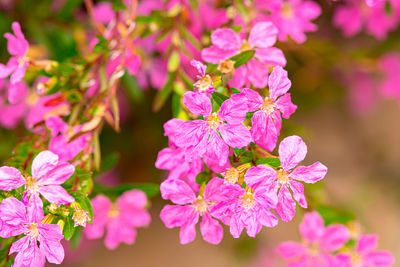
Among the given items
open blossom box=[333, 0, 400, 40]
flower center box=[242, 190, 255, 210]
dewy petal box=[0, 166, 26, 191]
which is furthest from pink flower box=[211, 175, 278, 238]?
open blossom box=[333, 0, 400, 40]

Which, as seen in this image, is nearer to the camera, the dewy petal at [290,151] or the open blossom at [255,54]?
the dewy petal at [290,151]

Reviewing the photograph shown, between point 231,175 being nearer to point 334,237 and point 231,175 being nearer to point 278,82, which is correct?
point 278,82

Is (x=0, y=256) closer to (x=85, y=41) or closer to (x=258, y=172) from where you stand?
(x=258, y=172)

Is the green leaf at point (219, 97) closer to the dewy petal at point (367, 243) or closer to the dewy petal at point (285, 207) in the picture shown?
the dewy petal at point (285, 207)

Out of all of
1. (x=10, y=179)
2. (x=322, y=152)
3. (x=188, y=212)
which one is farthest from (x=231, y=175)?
(x=322, y=152)

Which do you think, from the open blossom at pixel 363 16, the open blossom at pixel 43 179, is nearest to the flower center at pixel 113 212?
the open blossom at pixel 43 179

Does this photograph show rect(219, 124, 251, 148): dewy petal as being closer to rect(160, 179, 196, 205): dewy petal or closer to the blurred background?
rect(160, 179, 196, 205): dewy petal

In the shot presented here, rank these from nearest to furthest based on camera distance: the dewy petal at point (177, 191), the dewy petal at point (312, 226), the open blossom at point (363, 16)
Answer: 1. the dewy petal at point (177, 191)
2. the dewy petal at point (312, 226)
3. the open blossom at point (363, 16)

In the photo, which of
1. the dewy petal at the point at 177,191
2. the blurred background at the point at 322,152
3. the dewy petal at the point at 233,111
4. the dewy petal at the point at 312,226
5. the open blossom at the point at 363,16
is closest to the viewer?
the dewy petal at the point at 233,111

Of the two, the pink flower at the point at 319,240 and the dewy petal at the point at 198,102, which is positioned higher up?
the pink flower at the point at 319,240

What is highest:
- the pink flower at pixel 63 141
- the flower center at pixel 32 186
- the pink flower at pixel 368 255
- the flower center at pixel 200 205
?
the pink flower at pixel 368 255
